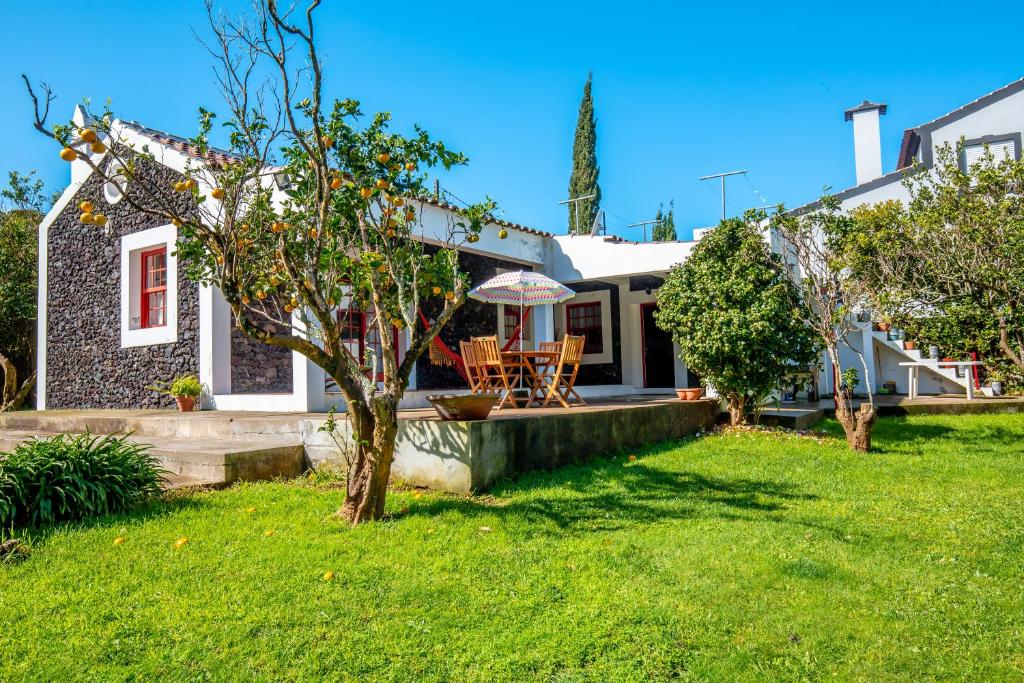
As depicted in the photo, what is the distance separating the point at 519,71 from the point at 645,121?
18.4ft

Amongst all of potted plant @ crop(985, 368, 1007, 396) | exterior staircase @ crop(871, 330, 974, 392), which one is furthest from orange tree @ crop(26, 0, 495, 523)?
exterior staircase @ crop(871, 330, 974, 392)

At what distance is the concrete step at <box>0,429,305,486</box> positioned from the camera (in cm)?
506

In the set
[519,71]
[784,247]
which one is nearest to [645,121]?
[519,71]

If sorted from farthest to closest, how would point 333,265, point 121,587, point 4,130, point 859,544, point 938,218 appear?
point 4,130
point 938,218
point 333,265
point 859,544
point 121,587

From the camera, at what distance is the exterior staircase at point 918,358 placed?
12.0 meters

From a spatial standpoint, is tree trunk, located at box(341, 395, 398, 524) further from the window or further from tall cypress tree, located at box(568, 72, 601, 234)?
tall cypress tree, located at box(568, 72, 601, 234)

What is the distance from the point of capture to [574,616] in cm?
280

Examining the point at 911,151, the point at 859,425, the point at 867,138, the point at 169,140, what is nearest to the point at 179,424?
the point at 169,140

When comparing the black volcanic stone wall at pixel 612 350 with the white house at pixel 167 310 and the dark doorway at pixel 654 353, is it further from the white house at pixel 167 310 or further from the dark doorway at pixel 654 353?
the white house at pixel 167 310

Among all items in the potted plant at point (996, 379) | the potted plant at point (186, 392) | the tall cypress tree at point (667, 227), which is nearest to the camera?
the potted plant at point (186, 392)

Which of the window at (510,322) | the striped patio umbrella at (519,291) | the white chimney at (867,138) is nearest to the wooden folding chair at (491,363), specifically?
the striped patio umbrella at (519,291)

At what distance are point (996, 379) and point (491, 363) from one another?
9131 millimetres

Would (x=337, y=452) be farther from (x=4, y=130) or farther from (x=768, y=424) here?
(x=4, y=130)

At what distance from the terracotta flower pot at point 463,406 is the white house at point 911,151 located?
8.81 m
